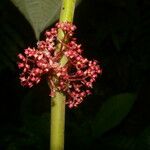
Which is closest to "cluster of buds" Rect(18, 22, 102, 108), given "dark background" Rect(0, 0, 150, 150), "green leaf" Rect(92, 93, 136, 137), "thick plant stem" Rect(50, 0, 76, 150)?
"thick plant stem" Rect(50, 0, 76, 150)

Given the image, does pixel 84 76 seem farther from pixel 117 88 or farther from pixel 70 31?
pixel 117 88

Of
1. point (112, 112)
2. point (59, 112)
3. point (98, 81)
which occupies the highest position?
point (98, 81)

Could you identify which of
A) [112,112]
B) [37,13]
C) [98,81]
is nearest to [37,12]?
[37,13]

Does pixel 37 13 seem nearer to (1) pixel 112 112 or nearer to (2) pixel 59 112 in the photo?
(2) pixel 59 112

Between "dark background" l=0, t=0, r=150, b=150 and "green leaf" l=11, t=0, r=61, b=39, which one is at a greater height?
"dark background" l=0, t=0, r=150, b=150

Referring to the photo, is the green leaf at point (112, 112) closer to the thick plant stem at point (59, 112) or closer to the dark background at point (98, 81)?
the dark background at point (98, 81)

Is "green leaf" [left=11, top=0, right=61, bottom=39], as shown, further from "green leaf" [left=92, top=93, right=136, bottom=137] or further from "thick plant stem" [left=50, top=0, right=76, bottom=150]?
"green leaf" [left=92, top=93, right=136, bottom=137]

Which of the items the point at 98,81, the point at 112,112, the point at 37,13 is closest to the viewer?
the point at 37,13
